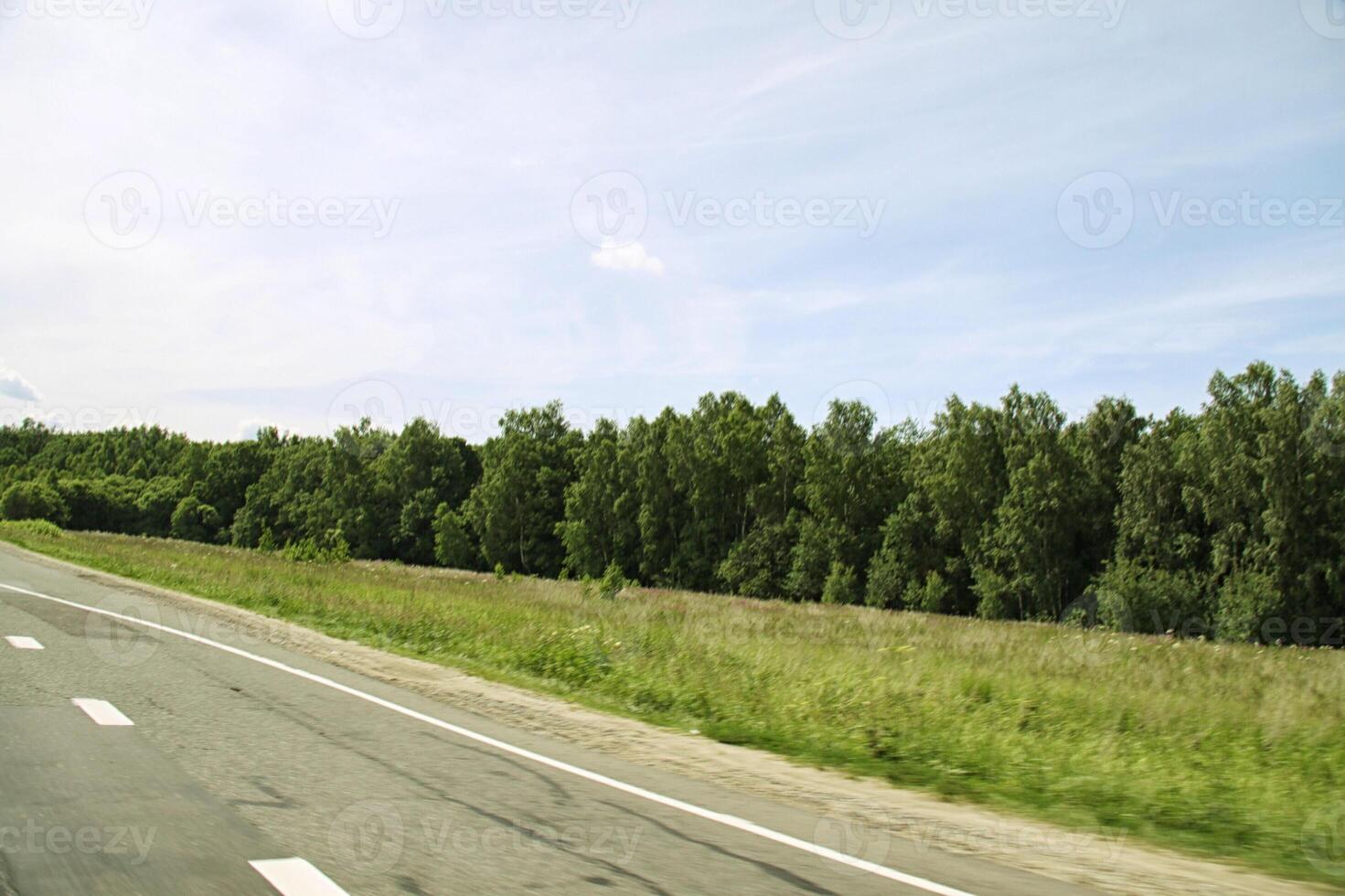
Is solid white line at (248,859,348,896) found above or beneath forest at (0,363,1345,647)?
beneath

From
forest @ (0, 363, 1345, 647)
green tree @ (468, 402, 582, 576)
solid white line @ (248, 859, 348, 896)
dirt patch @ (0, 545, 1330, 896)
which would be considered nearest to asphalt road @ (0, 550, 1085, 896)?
solid white line @ (248, 859, 348, 896)

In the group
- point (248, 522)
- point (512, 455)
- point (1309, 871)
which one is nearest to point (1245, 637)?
point (1309, 871)

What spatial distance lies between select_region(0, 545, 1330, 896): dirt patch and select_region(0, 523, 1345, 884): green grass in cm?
37

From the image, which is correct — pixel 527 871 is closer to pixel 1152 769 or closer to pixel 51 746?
pixel 51 746

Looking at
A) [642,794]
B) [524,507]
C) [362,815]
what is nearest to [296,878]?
[362,815]

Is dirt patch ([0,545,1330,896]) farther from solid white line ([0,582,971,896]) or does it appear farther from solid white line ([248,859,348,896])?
solid white line ([248,859,348,896])

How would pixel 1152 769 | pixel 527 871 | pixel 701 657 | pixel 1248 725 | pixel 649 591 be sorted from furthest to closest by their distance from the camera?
pixel 649 591, pixel 701 657, pixel 1248 725, pixel 1152 769, pixel 527 871

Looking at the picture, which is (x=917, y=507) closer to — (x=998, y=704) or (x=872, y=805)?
(x=998, y=704)

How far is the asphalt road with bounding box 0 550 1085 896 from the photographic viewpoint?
202 inches

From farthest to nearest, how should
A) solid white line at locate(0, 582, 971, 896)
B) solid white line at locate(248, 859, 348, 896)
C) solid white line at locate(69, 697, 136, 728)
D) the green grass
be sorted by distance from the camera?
solid white line at locate(69, 697, 136, 728), the green grass, solid white line at locate(0, 582, 971, 896), solid white line at locate(248, 859, 348, 896)

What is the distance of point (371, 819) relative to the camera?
6141 millimetres

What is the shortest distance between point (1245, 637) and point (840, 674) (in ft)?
148

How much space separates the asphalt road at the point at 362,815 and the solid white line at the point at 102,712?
0.13ft

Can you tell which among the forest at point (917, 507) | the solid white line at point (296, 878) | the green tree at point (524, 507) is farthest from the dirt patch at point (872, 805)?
the green tree at point (524, 507)
